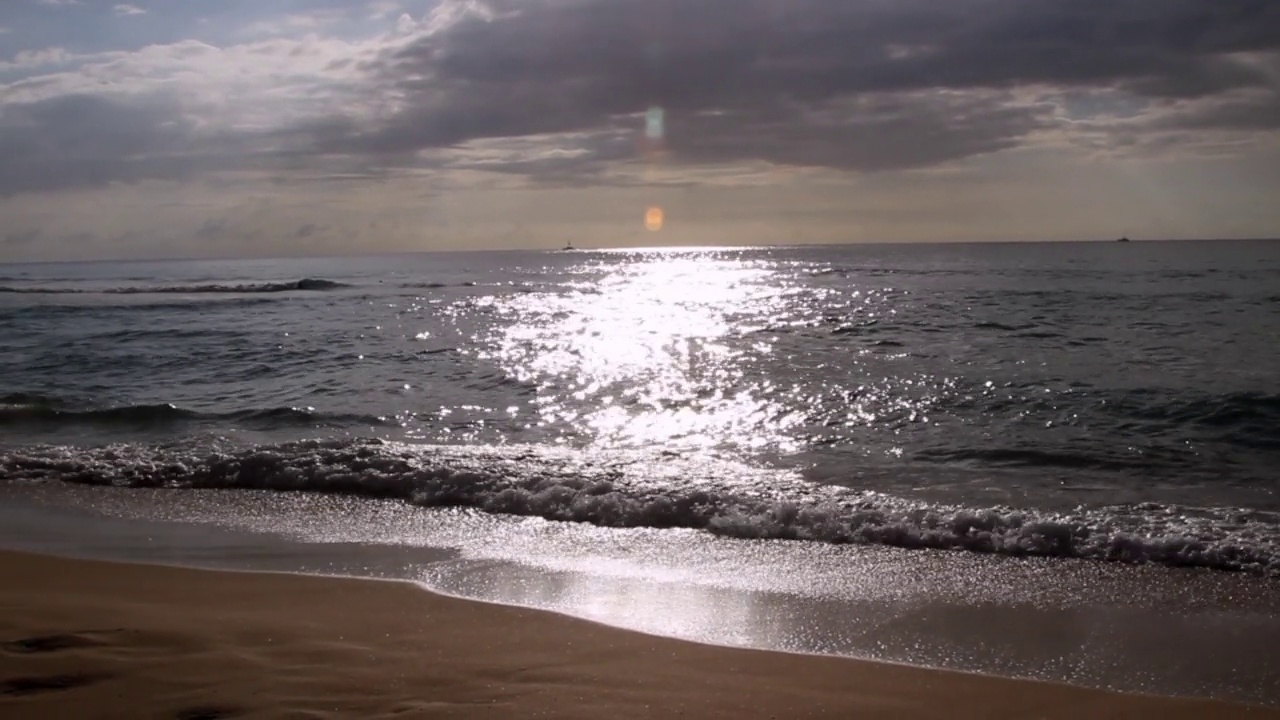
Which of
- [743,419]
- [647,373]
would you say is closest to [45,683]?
[743,419]

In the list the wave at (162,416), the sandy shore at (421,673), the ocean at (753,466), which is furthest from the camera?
the wave at (162,416)

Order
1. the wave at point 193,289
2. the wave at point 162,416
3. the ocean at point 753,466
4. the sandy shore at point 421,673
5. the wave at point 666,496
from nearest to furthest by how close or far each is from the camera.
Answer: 1. the sandy shore at point 421,673
2. the ocean at point 753,466
3. the wave at point 666,496
4. the wave at point 162,416
5. the wave at point 193,289

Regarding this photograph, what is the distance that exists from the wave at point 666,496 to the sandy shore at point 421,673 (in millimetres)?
2443

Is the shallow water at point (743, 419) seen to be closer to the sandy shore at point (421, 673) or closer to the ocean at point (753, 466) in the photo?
the ocean at point (753, 466)

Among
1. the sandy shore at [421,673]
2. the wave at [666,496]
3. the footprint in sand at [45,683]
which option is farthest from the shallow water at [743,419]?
the footprint in sand at [45,683]

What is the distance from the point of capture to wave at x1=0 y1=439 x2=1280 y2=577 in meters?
6.73

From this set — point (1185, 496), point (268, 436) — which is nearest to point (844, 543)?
point (1185, 496)

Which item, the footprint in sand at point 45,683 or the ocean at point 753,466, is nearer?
the footprint in sand at point 45,683

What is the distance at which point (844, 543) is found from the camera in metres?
6.93

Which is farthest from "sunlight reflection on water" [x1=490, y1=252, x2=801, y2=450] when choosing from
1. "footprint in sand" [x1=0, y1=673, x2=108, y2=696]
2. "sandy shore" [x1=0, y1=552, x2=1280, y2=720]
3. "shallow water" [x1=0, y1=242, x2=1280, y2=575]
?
"footprint in sand" [x1=0, y1=673, x2=108, y2=696]

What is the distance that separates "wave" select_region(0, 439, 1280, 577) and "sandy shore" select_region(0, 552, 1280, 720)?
2443 mm

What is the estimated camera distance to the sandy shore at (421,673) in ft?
13.1

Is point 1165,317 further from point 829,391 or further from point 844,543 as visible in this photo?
point 844,543

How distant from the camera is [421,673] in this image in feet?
14.3
